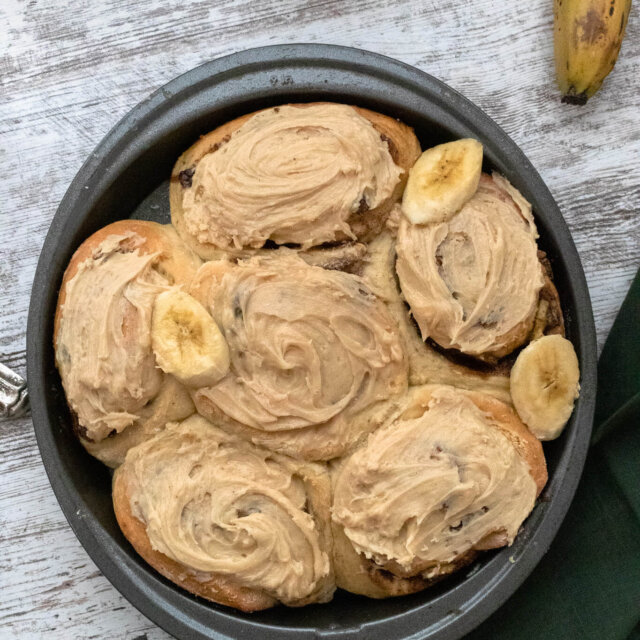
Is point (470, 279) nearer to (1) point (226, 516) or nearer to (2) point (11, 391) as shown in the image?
(1) point (226, 516)

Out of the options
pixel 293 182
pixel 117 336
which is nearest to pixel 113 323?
pixel 117 336

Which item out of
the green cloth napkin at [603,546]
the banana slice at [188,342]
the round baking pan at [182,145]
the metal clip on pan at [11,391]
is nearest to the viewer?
the banana slice at [188,342]

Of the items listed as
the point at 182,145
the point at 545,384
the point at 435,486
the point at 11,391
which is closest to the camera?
the point at 435,486

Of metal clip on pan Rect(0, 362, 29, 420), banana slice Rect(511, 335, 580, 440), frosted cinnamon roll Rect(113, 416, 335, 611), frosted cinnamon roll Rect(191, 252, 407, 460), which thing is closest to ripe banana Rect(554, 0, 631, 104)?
banana slice Rect(511, 335, 580, 440)

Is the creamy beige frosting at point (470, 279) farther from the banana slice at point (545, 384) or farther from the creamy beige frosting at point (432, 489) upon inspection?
the creamy beige frosting at point (432, 489)

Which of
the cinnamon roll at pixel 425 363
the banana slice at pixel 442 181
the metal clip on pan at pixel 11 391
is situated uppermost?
the banana slice at pixel 442 181

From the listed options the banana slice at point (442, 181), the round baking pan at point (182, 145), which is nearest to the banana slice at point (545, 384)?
the round baking pan at point (182, 145)
